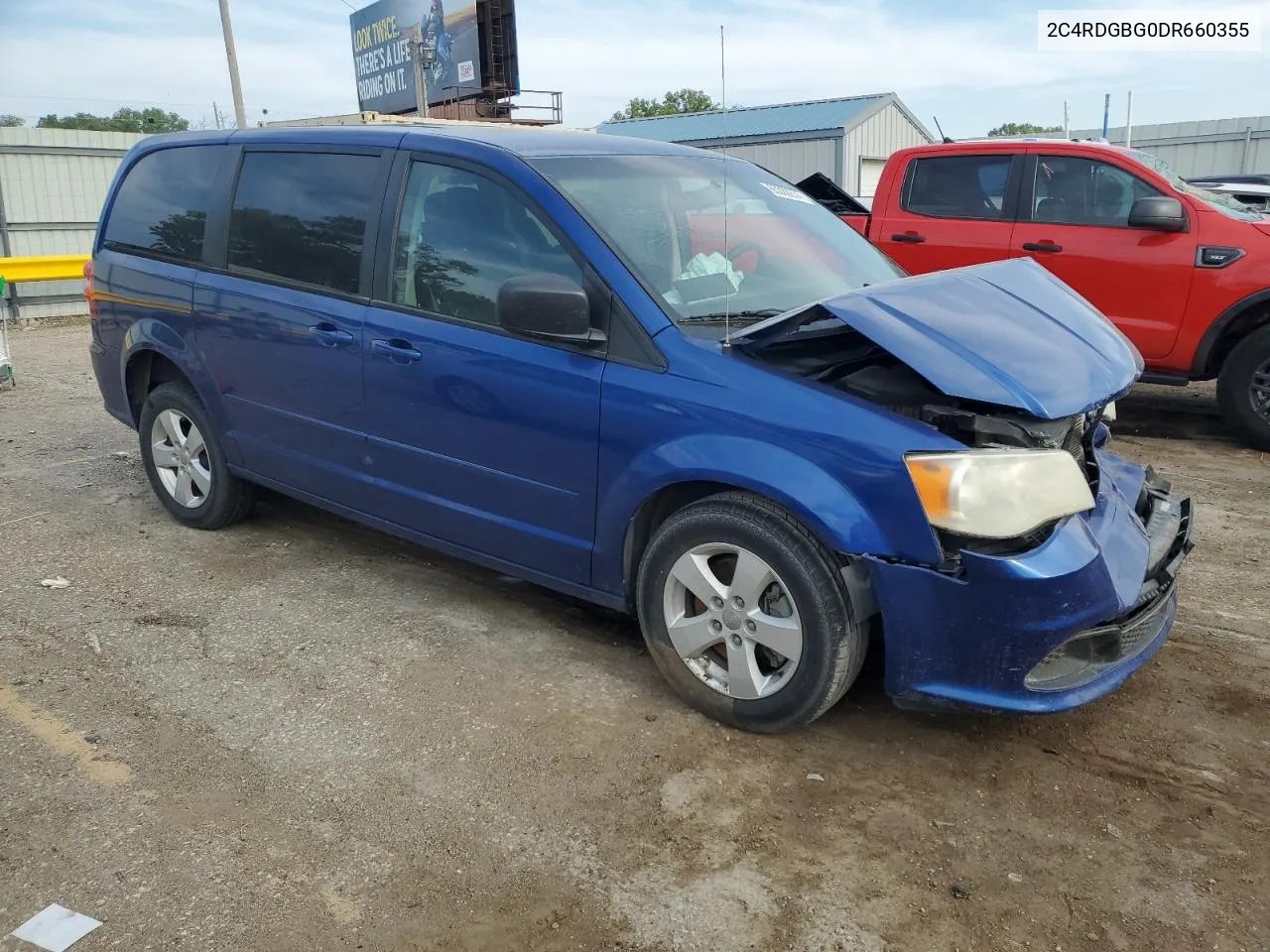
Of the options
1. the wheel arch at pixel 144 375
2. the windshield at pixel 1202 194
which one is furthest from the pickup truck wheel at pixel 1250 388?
the wheel arch at pixel 144 375

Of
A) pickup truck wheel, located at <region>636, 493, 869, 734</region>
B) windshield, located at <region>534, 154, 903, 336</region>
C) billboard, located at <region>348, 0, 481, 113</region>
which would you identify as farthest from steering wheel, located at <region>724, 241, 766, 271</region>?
billboard, located at <region>348, 0, 481, 113</region>

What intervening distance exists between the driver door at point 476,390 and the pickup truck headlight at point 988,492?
3.64 feet

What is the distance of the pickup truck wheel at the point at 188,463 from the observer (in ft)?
16.5

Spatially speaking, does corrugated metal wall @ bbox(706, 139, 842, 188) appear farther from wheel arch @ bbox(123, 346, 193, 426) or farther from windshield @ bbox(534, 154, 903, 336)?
windshield @ bbox(534, 154, 903, 336)

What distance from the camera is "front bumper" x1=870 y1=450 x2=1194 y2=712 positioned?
2779 mm

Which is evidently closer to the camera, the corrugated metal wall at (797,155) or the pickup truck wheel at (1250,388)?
the pickup truck wheel at (1250,388)

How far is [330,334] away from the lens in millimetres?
4133

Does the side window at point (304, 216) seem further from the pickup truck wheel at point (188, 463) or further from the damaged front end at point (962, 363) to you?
the damaged front end at point (962, 363)

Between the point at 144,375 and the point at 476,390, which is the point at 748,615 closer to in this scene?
the point at 476,390

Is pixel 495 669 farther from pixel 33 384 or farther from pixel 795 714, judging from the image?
pixel 33 384

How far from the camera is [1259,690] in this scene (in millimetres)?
3508

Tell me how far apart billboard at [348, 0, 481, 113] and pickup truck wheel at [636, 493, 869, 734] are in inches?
1307

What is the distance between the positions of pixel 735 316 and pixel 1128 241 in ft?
15.1

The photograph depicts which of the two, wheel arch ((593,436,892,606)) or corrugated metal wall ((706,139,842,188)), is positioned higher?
corrugated metal wall ((706,139,842,188))
